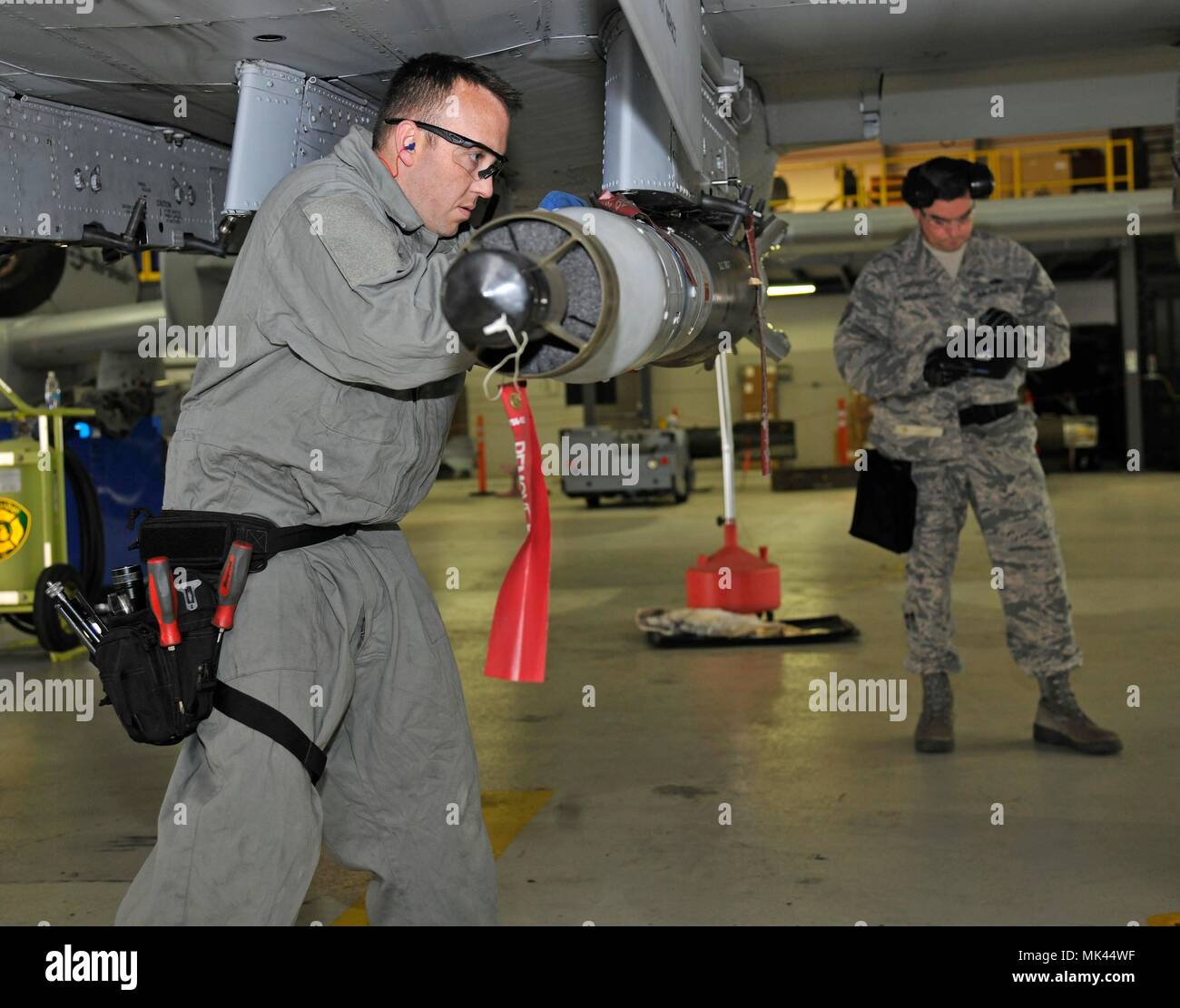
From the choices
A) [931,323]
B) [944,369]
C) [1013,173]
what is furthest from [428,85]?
[1013,173]

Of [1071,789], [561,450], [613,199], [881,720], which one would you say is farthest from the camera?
[561,450]

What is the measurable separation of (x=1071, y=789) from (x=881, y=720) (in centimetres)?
110

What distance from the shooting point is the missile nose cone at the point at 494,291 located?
5.27 ft

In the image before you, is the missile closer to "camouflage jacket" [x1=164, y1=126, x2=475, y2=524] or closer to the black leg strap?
"camouflage jacket" [x1=164, y1=126, x2=475, y2=524]

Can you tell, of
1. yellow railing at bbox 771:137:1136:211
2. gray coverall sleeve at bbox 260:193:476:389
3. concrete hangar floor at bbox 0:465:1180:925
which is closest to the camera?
gray coverall sleeve at bbox 260:193:476:389

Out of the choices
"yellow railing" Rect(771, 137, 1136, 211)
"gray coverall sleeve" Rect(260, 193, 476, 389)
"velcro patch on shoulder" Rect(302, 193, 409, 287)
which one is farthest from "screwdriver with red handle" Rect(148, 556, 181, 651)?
"yellow railing" Rect(771, 137, 1136, 211)

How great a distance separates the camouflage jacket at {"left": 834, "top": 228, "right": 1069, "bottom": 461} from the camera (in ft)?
15.0

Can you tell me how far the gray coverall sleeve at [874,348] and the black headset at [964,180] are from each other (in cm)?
32

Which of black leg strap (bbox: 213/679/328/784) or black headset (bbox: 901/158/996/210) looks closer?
black leg strap (bbox: 213/679/328/784)

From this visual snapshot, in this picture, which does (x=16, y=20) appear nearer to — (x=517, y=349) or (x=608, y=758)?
(x=517, y=349)

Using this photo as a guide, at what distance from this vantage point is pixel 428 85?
2178 millimetres

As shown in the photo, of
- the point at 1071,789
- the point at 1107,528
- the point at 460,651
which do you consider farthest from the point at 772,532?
the point at 1071,789

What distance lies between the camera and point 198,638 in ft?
7.03

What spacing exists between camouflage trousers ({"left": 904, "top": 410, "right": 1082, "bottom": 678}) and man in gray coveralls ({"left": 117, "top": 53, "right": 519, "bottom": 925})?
8.52 ft
